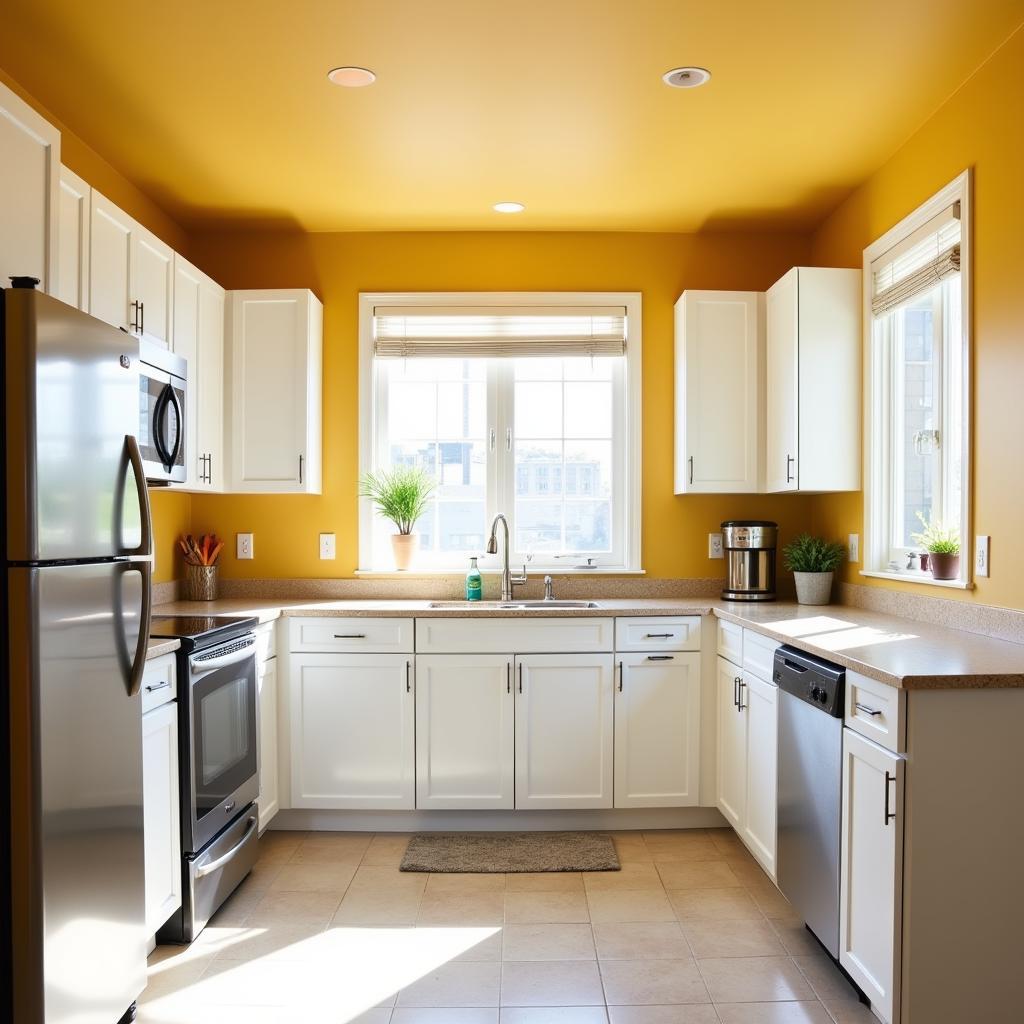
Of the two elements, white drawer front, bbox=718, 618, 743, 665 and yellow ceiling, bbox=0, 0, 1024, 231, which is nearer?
yellow ceiling, bbox=0, 0, 1024, 231

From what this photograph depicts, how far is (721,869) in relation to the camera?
10.4 feet

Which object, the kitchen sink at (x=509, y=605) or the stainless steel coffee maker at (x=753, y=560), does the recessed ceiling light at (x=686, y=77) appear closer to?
the stainless steel coffee maker at (x=753, y=560)

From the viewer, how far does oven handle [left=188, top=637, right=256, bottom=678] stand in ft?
8.52

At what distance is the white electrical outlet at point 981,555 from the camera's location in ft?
8.42

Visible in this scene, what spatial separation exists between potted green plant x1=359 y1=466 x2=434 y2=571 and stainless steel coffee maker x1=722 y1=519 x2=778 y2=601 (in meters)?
1.42

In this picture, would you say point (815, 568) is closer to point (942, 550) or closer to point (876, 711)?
point (942, 550)

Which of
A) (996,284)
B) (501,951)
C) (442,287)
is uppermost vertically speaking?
(442,287)

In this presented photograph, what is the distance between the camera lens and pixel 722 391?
382 centimetres

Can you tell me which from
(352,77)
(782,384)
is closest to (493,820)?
(782,384)

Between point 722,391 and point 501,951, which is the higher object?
point 722,391

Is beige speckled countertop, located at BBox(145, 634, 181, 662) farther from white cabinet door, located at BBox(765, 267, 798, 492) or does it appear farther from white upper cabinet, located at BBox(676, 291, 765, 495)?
white cabinet door, located at BBox(765, 267, 798, 492)

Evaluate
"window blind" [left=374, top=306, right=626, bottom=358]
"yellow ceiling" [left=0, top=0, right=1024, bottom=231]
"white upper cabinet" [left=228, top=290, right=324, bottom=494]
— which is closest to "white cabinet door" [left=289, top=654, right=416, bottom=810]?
"white upper cabinet" [left=228, top=290, right=324, bottom=494]

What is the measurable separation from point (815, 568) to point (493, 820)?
66.5 inches

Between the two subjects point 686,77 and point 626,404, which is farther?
point 626,404
